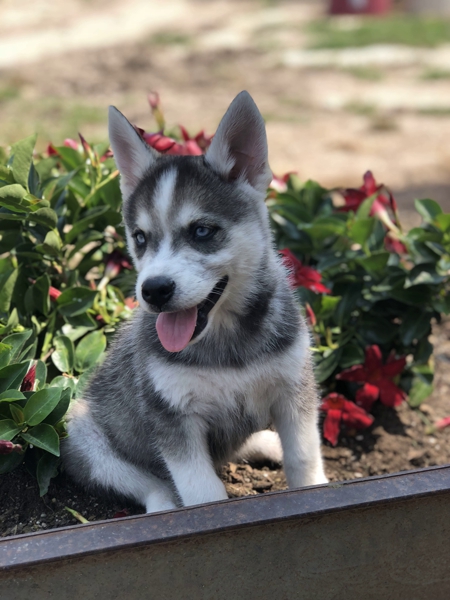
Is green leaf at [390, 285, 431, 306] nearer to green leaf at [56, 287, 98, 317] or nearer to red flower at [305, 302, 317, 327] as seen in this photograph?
red flower at [305, 302, 317, 327]

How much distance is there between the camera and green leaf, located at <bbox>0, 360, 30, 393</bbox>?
301 cm

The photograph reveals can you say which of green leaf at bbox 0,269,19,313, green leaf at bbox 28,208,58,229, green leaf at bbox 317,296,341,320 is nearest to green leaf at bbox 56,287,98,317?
green leaf at bbox 0,269,19,313

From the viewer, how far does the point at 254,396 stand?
2992mm

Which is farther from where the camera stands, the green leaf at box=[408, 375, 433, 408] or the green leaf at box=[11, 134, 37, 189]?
the green leaf at box=[408, 375, 433, 408]

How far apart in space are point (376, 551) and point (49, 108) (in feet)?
31.9

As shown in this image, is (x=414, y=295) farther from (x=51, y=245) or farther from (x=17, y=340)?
(x=17, y=340)

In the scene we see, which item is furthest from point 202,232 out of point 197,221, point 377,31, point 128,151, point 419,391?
point 377,31

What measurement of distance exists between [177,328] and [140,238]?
18.0 inches

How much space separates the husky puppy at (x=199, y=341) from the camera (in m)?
2.79

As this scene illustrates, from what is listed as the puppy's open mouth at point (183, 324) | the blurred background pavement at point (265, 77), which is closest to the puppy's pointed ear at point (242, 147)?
the puppy's open mouth at point (183, 324)

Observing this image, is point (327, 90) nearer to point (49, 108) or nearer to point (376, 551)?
point (49, 108)

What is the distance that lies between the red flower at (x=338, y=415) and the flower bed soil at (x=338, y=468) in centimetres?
16

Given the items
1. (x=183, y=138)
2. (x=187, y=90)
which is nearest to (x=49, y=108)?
(x=187, y=90)

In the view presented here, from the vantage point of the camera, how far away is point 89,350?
359 centimetres
